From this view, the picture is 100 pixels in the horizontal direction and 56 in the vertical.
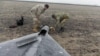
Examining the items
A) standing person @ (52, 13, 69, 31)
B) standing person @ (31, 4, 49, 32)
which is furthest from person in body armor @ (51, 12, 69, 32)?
standing person @ (31, 4, 49, 32)

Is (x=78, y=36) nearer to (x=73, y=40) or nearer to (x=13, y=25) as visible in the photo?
(x=73, y=40)

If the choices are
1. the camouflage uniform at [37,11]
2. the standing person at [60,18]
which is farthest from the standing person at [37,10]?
the standing person at [60,18]

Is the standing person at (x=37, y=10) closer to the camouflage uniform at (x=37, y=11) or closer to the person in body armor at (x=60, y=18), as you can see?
the camouflage uniform at (x=37, y=11)

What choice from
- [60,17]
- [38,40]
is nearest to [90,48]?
[60,17]

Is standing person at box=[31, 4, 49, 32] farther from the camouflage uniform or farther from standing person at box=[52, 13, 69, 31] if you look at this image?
standing person at box=[52, 13, 69, 31]

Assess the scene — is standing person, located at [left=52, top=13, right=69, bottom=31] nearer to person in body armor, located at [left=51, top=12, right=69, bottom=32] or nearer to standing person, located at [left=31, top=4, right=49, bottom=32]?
person in body armor, located at [left=51, top=12, right=69, bottom=32]

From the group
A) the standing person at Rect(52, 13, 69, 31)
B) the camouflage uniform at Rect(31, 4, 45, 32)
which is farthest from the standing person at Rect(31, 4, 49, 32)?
the standing person at Rect(52, 13, 69, 31)

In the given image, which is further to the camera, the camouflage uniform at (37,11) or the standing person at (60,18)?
the standing person at (60,18)

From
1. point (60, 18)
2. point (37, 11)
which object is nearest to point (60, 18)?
point (60, 18)

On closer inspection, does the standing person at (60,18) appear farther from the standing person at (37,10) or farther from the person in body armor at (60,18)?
the standing person at (37,10)

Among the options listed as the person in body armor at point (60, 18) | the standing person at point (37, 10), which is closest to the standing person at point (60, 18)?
the person in body armor at point (60, 18)

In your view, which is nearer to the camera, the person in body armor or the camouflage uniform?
the camouflage uniform

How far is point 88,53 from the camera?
7379 mm

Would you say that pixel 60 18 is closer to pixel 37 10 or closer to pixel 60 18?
pixel 60 18
